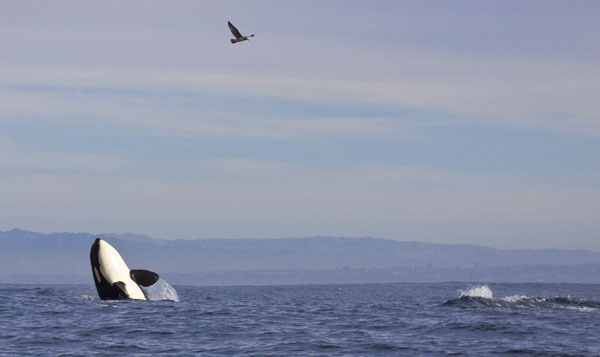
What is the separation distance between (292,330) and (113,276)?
11.0m

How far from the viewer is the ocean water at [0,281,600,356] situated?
2566 centimetres

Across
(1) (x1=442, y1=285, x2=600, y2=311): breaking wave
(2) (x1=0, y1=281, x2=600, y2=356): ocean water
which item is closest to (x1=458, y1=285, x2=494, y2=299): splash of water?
(1) (x1=442, y1=285, x2=600, y2=311): breaking wave

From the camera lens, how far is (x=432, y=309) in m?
40.5

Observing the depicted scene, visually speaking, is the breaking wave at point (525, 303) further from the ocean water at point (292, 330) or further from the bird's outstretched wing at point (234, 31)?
the bird's outstretched wing at point (234, 31)

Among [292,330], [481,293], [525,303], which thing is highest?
[481,293]

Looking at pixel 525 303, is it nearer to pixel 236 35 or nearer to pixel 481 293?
pixel 481 293

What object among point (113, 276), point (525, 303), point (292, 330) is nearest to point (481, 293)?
point (525, 303)

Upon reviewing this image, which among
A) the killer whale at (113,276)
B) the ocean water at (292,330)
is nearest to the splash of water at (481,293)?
the ocean water at (292,330)

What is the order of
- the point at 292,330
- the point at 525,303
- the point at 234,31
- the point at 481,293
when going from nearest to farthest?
the point at 292,330 → the point at 234,31 → the point at 525,303 → the point at 481,293

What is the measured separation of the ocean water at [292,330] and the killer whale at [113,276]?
0.80 m

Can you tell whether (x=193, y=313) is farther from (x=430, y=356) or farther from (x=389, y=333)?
(x=430, y=356)

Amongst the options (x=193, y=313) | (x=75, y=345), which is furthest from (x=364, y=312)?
(x=75, y=345)

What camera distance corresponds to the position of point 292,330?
100ft

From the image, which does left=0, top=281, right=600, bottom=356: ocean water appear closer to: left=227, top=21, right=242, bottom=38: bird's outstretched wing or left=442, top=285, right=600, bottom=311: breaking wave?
left=442, top=285, right=600, bottom=311: breaking wave
